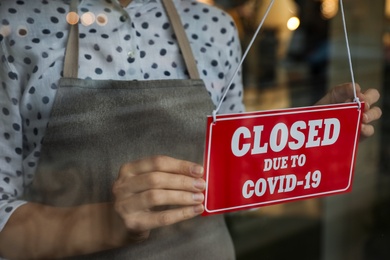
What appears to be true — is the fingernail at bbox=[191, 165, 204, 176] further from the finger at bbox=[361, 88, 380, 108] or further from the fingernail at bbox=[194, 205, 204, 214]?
the finger at bbox=[361, 88, 380, 108]

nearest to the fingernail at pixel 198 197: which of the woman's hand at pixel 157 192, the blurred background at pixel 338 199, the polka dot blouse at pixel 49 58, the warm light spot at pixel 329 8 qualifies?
the woman's hand at pixel 157 192

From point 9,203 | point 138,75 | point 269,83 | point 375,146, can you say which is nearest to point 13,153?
point 9,203

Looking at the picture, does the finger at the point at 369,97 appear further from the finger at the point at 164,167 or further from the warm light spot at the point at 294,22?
the warm light spot at the point at 294,22

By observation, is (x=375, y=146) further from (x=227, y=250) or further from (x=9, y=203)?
(x=9, y=203)

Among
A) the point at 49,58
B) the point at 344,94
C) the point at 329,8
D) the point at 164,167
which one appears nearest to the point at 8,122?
the point at 49,58

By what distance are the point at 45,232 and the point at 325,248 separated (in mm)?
995

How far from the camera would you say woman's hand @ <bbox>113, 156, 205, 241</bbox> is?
0.68 metres

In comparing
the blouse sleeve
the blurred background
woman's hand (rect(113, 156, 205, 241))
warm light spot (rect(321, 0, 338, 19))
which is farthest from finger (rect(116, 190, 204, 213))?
warm light spot (rect(321, 0, 338, 19))

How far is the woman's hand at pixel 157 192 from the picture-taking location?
685 millimetres

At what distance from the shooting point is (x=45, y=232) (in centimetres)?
74

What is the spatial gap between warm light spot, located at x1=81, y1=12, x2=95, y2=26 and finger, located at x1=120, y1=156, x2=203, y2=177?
21 cm

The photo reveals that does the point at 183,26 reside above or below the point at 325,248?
above

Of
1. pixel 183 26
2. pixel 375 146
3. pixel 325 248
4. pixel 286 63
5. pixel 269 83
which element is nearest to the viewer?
pixel 183 26

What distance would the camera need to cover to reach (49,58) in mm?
767
